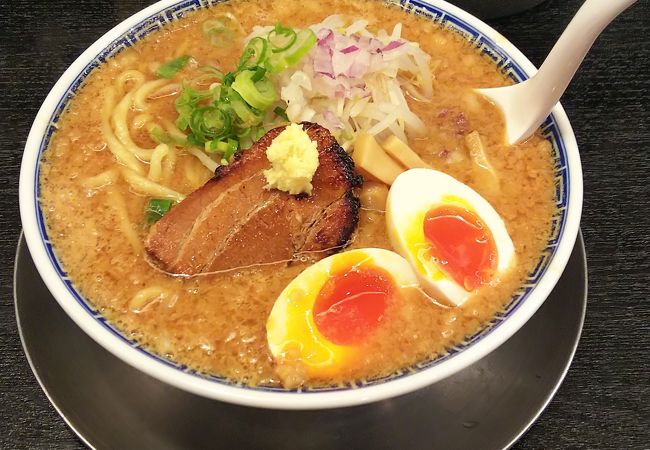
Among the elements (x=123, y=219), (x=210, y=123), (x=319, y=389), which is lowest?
(x=319, y=389)

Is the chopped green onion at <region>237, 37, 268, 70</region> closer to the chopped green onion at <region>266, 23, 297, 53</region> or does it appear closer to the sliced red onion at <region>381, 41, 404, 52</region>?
the chopped green onion at <region>266, 23, 297, 53</region>

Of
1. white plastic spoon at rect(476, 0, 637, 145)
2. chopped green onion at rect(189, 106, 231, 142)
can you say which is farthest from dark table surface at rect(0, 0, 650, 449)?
chopped green onion at rect(189, 106, 231, 142)

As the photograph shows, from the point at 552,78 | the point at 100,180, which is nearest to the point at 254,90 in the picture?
the point at 100,180

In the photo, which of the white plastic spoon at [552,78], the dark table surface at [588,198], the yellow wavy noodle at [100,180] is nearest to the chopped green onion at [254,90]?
the yellow wavy noodle at [100,180]

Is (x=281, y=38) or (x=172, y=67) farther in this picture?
(x=172, y=67)

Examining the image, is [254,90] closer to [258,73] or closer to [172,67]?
[258,73]

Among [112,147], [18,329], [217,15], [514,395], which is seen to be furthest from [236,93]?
[514,395]

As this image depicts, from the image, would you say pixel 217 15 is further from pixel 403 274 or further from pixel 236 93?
pixel 403 274
